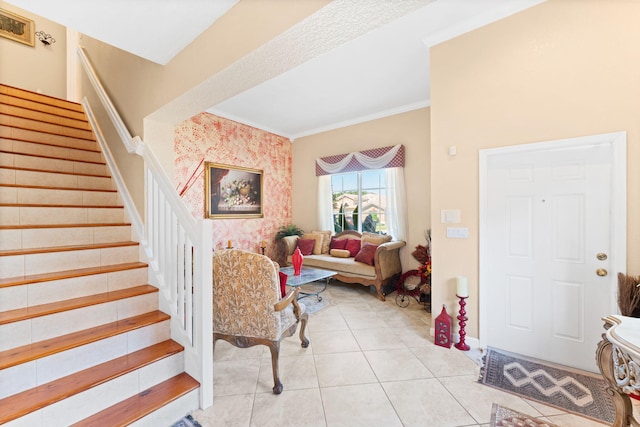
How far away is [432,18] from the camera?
2240 mm

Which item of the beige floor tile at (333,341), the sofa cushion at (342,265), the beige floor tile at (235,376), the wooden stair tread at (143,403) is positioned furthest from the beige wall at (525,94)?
the wooden stair tread at (143,403)

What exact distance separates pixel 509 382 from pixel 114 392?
265 cm

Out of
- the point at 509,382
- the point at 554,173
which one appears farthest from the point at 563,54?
the point at 509,382

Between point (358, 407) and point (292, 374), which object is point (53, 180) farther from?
point (358, 407)

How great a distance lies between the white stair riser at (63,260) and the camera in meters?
1.62

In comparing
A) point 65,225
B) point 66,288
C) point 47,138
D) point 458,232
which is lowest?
point 66,288

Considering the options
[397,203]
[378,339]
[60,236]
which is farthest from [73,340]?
[397,203]

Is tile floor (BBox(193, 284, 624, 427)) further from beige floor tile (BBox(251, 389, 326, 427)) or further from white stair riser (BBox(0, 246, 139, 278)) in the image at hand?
white stair riser (BBox(0, 246, 139, 278))

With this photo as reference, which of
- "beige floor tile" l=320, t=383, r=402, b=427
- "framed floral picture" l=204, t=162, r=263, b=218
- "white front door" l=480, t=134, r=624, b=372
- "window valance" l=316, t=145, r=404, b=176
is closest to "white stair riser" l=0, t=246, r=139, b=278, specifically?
"beige floor tile" l=320, t=383, r=402, b=427

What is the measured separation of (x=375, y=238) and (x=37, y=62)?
6.18m

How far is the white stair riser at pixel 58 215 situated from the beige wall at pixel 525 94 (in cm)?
321

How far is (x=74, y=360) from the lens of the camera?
1.42 m

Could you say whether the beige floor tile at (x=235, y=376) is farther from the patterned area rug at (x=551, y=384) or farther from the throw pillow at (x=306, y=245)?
the throw pillow at (x=306, y=245)

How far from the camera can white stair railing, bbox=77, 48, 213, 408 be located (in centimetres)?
159
